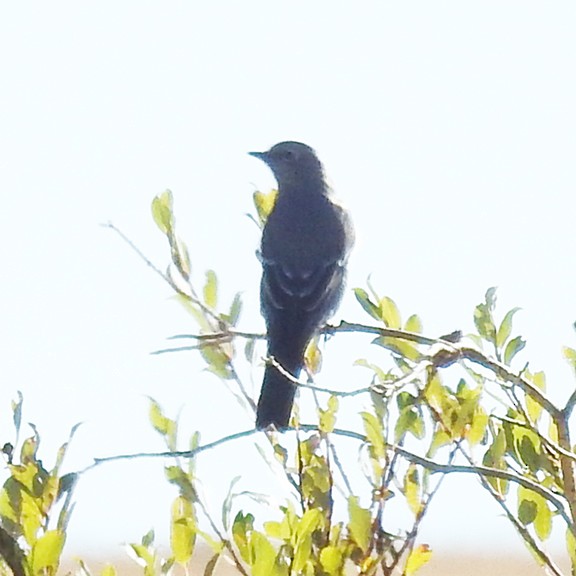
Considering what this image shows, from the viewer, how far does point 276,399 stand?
3920mm

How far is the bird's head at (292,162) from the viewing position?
6.96 meters

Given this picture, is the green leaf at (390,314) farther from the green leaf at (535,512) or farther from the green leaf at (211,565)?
the green leaf at (211,565)

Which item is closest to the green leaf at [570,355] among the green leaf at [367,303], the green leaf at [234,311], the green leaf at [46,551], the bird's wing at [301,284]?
the green leaf at [367,303]

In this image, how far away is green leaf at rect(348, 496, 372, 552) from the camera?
7.46 ft

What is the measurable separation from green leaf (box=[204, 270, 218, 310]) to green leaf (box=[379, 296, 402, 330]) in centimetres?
42

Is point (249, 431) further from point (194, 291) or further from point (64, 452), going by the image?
point (194, 291)

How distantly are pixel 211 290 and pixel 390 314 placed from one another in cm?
47

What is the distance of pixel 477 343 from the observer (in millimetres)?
2990

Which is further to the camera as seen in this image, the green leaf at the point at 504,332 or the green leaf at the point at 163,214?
the green leaf at the point at 163,214

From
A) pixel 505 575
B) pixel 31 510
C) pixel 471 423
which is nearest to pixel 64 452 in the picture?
pixel 31 510

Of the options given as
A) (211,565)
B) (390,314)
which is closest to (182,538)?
(211,565)

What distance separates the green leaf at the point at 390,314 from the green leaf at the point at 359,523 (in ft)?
2.79

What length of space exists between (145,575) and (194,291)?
1018mm

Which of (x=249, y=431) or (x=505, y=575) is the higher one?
(x=505, y=575)
